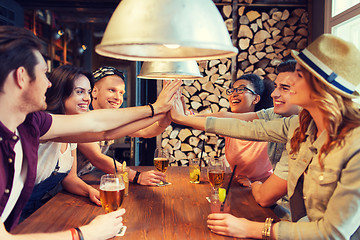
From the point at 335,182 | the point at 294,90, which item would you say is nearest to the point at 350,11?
the point at 294,90

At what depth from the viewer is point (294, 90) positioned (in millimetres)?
1261

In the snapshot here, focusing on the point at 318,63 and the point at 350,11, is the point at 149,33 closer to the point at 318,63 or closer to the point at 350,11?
the point at 318,63

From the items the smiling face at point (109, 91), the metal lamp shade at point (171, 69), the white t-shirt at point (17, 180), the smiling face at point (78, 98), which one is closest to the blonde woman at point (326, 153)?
the metal lamp shade at point (171, 69)

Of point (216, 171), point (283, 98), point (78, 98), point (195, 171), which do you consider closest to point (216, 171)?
point (216, 171)

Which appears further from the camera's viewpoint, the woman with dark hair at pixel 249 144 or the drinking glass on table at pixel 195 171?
the woman with dark hair at pixel 249 144

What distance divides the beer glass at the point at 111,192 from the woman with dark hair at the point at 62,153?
0.25 m

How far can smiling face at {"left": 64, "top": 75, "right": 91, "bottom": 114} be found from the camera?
213 cm

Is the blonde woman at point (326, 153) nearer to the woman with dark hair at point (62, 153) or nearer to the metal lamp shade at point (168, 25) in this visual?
the metal lamp shade at point (168, 25)

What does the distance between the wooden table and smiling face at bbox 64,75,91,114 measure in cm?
60

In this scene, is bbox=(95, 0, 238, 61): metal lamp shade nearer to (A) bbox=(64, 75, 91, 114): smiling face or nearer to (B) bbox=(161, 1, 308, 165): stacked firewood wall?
(A) bbox=(64, 75, 91, 114): smiling face

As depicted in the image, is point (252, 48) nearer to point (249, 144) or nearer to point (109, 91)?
point (249, 144)

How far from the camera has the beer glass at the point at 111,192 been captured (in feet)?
4.18

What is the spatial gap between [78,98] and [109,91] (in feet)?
1.57

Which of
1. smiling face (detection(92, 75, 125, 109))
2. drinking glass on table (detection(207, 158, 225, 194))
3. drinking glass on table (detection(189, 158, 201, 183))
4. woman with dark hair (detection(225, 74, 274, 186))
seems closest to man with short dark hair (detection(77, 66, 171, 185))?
smiling face (detection(92, 75, 125, 109))
